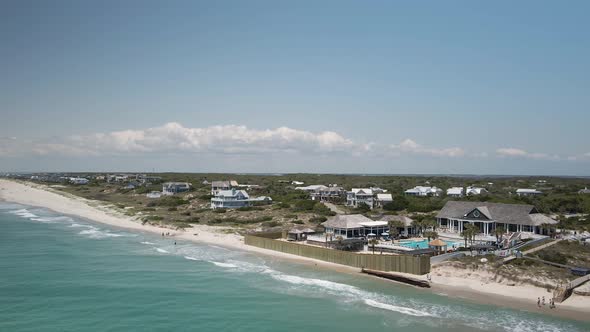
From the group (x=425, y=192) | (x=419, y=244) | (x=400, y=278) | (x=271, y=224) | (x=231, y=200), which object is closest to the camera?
(x=400, y=278)

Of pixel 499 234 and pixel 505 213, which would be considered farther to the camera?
pixel 505 213

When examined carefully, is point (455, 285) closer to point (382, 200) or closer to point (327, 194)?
point (382, 200)

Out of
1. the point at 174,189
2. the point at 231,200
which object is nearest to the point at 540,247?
the point at 231,200

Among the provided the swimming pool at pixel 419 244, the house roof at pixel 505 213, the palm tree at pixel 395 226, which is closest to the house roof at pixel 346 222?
the palm tree at pixel 395 226

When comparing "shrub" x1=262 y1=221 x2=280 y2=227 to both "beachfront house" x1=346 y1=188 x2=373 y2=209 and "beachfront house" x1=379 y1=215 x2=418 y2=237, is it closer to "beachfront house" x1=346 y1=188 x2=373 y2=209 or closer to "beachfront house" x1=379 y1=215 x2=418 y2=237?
"beachfront house" x1=379 y1=215 x2=418 y2=237

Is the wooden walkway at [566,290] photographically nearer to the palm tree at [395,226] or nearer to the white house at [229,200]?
the palm tree at [395,226]

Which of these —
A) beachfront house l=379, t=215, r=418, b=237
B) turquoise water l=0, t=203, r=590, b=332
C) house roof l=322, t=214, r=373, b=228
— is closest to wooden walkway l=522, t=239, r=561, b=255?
beachfront house l=379, t=215, r=418, b=237

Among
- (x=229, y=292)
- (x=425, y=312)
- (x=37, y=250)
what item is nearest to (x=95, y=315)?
(x=229, y=292)
